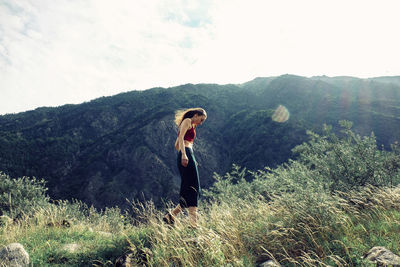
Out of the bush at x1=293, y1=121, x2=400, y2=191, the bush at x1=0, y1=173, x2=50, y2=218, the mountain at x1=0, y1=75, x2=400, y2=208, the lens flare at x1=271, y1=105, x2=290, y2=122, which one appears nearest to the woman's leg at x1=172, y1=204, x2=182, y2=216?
the bush at x1=293, y1=121, x2=400, y2=191

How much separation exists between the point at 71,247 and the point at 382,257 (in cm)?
474

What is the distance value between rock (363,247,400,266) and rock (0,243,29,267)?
451 centimetres

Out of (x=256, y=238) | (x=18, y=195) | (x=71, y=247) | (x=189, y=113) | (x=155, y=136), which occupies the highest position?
(x=189, y=113)

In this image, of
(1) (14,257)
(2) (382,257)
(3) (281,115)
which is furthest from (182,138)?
(3) (281,115)

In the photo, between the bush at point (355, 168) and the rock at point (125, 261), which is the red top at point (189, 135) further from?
the bush at point (355, 168)

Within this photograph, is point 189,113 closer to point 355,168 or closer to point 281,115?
point 355,168

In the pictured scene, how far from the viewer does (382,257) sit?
243cm

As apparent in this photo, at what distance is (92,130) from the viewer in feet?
200

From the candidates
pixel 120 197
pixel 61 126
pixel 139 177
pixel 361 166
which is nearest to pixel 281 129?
pixel 139 177

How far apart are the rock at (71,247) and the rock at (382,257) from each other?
4407 mm

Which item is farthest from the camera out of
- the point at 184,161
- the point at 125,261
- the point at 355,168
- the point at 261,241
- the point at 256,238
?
the point at 355,168

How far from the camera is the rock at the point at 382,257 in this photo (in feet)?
7.70

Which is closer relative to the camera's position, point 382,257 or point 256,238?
point 382,257

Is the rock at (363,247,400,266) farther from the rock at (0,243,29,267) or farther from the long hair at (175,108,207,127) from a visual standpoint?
the rock at (0,243,29,267)
